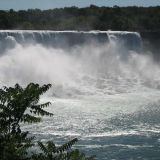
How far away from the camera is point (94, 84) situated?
3497 centimetres

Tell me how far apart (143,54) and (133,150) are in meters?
26.4

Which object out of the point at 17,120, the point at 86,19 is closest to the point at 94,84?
the point at 86,19

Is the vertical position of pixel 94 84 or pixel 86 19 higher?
pixel 86 19

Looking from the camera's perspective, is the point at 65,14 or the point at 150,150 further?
the point at 65,14

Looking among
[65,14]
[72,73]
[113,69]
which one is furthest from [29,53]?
[65,14]

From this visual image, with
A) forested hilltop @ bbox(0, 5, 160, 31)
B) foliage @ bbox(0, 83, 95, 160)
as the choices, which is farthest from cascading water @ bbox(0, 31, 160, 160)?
foliage @ bbox(0, 83, 95, 160)

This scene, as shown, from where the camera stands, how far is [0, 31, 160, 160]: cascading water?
64.2 feet

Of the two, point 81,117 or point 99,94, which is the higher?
point 99,94

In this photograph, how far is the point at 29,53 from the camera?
3856cm

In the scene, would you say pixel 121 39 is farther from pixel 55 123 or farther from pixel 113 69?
pixel 55 123

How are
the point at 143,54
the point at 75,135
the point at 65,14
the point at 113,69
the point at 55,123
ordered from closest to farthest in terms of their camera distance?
the point at 75,135 < the point at 55,123 < the point at 113,69 < the point at 143,54 < the point at 65,14

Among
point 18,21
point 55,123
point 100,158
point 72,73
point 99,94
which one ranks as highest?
point 18,21

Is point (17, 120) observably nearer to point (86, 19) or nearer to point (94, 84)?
point (94, 84)

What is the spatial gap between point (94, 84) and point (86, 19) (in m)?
17.1
